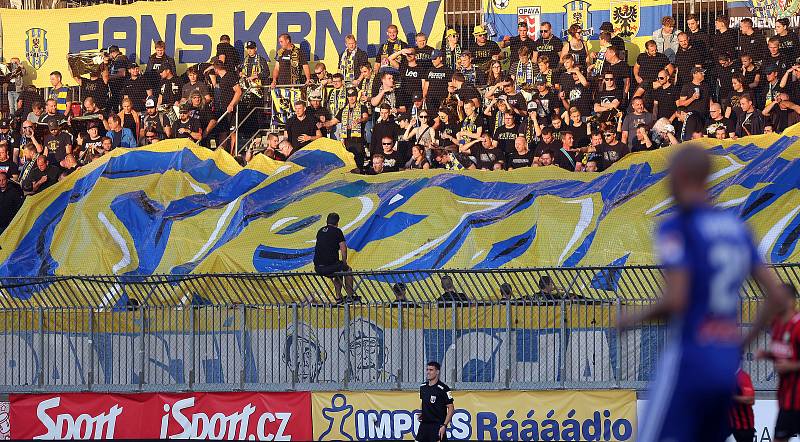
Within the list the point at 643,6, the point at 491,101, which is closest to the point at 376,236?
the point at 491,101

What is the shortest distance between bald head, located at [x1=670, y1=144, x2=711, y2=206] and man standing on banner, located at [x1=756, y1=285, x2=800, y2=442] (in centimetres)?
404

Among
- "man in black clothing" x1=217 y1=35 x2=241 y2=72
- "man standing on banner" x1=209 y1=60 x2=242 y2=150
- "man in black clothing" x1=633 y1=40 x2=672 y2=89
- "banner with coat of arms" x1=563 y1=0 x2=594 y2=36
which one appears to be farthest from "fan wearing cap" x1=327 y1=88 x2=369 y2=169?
"man in black clothing" x1=633 y1=40 x2=672 y2=89

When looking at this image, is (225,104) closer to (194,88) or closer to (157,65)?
(194,88)

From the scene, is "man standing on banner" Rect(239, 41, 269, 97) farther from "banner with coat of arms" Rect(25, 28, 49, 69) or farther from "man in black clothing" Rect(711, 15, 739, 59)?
"man in black clothing" Rect(711, 15, 739, 59)

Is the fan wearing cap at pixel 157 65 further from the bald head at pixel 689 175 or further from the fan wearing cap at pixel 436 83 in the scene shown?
the bald head at pixel 689 175

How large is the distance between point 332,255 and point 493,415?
10.1 ft

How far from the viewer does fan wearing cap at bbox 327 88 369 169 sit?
22.2 m

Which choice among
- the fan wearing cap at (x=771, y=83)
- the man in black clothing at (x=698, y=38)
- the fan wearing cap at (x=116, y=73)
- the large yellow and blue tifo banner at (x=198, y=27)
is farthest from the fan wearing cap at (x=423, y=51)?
the fan wearing cap at (x=116, y=73)

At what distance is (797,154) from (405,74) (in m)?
7.08

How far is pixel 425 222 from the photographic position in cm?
1903

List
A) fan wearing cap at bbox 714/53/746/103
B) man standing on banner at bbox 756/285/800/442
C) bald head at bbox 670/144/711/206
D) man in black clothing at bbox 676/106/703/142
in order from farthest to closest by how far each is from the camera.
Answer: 1. fan wearing cap at bbox 714/53/746/103
2. man in black clothing at bbox 676/106/703/142
3. man standing on banner at bbox 756/285/800/442
4. bald head at bbox 670/144/711/206

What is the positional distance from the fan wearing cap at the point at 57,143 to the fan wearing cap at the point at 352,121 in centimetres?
472

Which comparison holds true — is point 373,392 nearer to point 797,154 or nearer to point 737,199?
point 737,199

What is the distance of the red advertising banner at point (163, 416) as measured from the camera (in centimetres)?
1667
